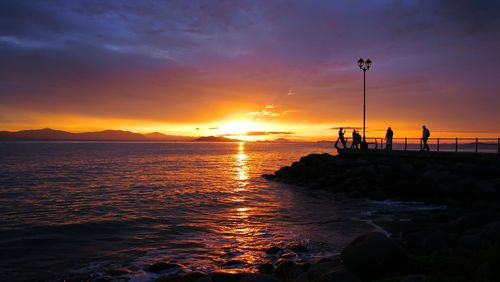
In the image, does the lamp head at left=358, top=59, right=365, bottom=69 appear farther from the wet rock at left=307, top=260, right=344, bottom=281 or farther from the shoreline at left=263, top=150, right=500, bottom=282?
the wet rock at left=307, top=260, right=344, bottom=281

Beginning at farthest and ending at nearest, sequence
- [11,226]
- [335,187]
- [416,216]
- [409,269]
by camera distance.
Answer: [335,187] → [416,216] → [11,226] → [409,269]

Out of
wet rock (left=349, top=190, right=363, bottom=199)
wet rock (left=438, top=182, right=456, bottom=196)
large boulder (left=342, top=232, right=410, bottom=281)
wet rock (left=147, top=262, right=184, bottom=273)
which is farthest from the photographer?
wet rock (left=349, top=190, right=363, bottom=199)

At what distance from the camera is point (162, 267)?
9945mm

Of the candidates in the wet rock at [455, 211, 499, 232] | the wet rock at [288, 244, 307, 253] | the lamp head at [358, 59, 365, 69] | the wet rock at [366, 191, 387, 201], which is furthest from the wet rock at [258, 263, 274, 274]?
the lamp head at [358, 59, 365, 69]

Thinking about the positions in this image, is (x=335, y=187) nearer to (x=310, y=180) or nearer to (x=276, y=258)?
(x=310, y=180)

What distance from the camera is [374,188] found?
23.2 meters

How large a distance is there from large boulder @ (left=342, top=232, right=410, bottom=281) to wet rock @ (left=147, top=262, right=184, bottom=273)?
4547 millimetres

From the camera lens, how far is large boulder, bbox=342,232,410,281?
7.47m

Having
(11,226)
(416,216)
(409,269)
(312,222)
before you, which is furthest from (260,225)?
(11,226)

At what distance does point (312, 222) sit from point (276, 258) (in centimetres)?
537

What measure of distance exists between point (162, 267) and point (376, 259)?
5411mm

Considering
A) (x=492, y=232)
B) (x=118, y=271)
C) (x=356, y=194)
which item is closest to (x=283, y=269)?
(x=118, y=271)

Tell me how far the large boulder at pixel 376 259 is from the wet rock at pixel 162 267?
455cm

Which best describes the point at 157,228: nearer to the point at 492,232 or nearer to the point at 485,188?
the point at 492,232
